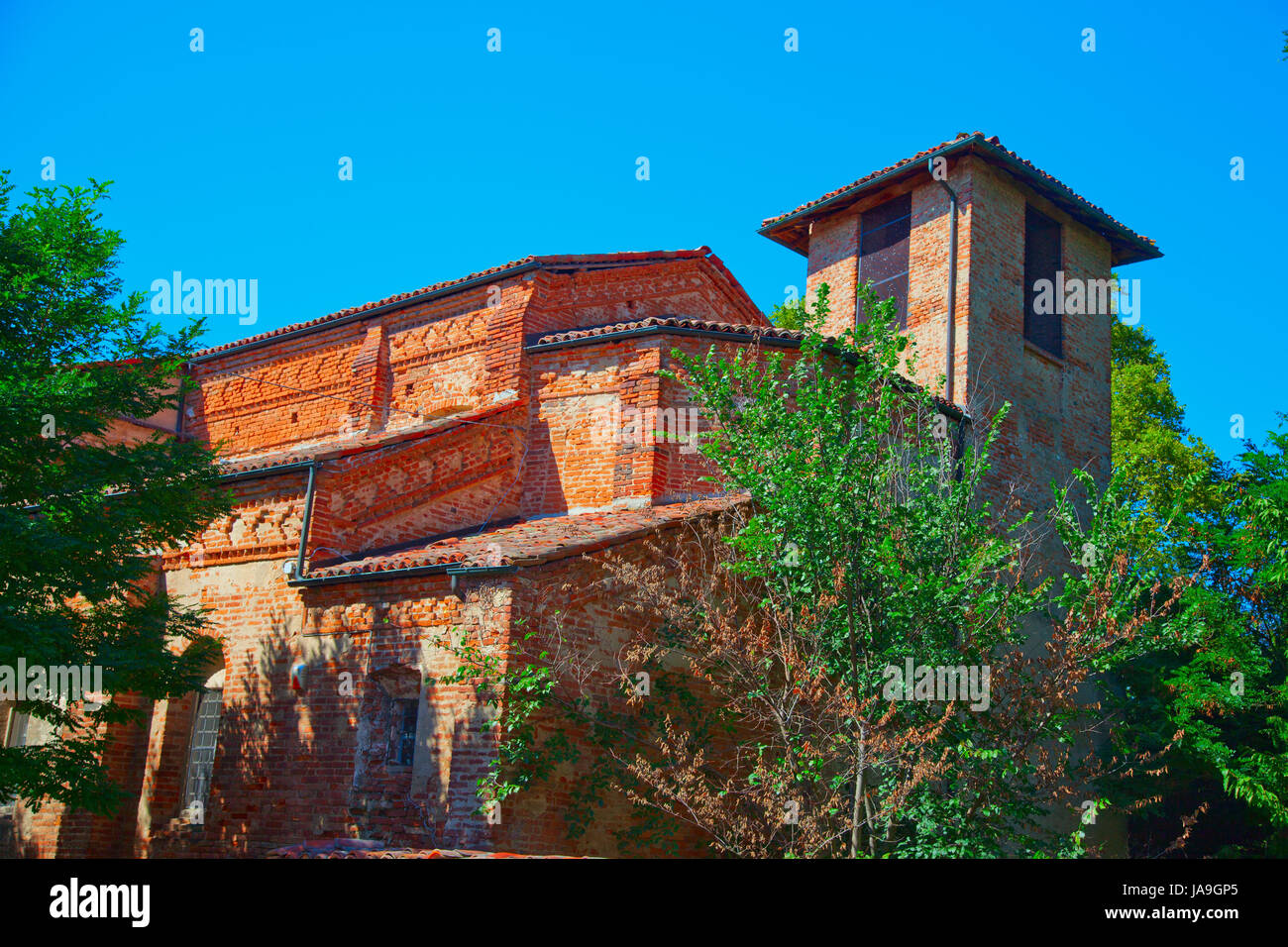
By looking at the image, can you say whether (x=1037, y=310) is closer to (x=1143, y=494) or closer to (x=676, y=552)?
(x=1143, y=494)

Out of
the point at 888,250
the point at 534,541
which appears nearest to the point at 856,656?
the point at 534,541

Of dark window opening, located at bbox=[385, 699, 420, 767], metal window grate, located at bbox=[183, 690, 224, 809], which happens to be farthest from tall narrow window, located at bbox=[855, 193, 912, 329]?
metal window grate, located at bbox=[183, 690, 224, 809]

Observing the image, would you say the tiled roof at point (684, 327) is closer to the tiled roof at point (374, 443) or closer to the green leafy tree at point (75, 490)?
the tiled roof at point (374, 443)

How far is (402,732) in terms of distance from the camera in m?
11.8

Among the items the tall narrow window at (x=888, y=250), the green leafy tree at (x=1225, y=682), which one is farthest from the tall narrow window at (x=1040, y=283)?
the green leafy tree at (x=1225, y=682)

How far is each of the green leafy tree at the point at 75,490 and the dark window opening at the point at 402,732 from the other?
241cm

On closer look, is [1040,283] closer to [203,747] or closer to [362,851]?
[362,851]

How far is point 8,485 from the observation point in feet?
36.4

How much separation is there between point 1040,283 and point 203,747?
14.9m
